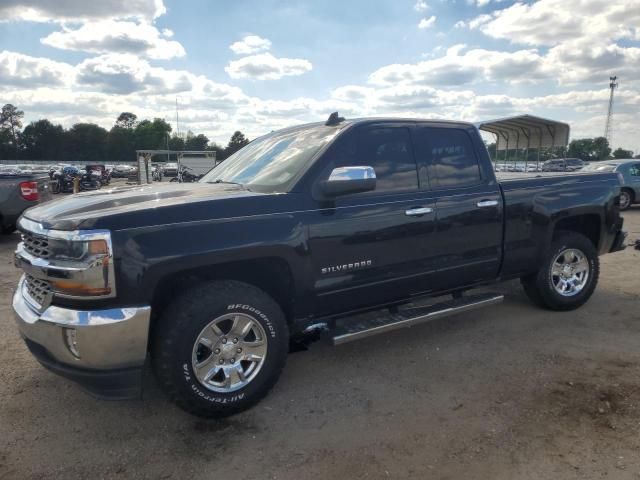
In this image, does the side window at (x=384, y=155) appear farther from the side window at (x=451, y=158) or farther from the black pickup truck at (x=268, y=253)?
the side window at (x=451, y=158)

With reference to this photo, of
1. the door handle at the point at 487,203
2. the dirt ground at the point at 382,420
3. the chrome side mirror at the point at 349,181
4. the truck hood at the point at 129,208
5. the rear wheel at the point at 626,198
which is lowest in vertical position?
the dirt ground at the point at 382,420

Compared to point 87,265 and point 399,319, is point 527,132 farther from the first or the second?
point 87,265

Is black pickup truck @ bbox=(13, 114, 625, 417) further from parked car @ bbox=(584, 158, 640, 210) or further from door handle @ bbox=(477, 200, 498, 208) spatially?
parked car @ bbox=(584, 158, 640, 210)

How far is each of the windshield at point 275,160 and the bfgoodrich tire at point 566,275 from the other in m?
2.78

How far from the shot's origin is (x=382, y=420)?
126 inches

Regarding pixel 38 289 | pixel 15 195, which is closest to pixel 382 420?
pixel 38 289

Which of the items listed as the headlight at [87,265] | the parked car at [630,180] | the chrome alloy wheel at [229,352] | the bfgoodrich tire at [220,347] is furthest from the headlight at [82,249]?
the parked car at [630,180]

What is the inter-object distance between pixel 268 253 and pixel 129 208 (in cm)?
92

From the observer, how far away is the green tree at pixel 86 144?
10550 cm

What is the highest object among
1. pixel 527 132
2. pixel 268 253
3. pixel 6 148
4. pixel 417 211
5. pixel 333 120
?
pixel 6 148

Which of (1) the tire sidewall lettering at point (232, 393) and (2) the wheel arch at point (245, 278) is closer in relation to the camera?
(1) the tire sidewall lettering at point (232, 393)

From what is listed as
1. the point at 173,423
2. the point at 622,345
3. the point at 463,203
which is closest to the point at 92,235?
the point at 173,423

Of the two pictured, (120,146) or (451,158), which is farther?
(120,146)

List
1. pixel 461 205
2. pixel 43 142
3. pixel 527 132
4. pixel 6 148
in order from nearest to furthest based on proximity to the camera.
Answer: pixel 461 205
pixel 527 132
pixel 6 148
pixel 43 142
